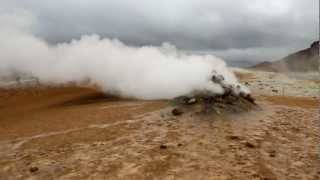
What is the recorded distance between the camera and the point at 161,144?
14.2 m

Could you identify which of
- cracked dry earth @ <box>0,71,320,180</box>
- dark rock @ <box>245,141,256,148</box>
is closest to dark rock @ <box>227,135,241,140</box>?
cracked dry earth @ <box>0,71,320,180</box>

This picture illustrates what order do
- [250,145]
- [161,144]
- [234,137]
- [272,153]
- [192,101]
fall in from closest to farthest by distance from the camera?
[272,153], [250,145], [161,144], [234,137], [192,101]

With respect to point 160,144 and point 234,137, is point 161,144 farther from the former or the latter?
point 234,137

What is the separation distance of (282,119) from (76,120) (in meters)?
7.81

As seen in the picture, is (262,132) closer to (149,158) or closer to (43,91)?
(149,158)

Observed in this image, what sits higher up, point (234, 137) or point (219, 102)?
point (219, 102)

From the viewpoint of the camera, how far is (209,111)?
17.3 meters

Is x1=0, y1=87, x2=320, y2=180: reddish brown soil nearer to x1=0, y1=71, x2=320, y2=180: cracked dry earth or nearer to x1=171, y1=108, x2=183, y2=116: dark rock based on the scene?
x1=0, y1=71, x2=320, y2=180: cracked dry earth

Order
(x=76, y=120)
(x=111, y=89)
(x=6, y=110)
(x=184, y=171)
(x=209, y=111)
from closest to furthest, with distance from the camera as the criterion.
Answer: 1. (x=184, y=171)
2. (x=209, y=111)
3. (x=76, y=120)
4. (x=6, y=110)
5. (x=111, y=89)

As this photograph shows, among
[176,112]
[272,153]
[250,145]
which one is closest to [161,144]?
[250,145]

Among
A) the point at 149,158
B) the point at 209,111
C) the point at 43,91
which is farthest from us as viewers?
the point at 43,91

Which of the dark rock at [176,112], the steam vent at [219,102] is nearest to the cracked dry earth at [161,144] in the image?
the dark rock at [176,112]

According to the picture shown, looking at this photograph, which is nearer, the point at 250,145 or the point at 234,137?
the point at 250,145

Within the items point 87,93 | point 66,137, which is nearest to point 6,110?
point 87,93
